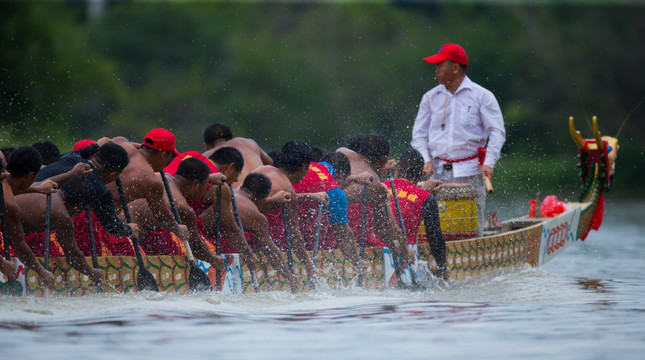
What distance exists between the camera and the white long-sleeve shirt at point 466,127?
910 centimetres

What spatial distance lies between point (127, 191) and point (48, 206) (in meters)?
0.62

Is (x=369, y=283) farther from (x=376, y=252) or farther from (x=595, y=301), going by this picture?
(x=595, y=301)

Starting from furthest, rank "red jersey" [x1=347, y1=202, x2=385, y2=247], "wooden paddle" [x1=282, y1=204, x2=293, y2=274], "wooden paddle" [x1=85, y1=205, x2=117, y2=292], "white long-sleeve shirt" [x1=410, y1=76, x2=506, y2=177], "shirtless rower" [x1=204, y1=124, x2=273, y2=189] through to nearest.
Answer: "white long-sleeve shirt" [x1=410, y1=76, x2=506, y2=177] < "shirtless rower" [x1=204, y1=124, x2=273, y2=189] < "red jersey" [x1=347, y1=202, x2=385, y2=247] < "wooden paddle" [x1=282, y1=204, x2=293, y2=274] < "wooden paddle" [x1=85, y1=205, x2=117, y2=292]

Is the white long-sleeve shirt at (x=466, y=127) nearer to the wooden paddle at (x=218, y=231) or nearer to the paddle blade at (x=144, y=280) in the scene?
the wooden paddle at (x=218, y=231)

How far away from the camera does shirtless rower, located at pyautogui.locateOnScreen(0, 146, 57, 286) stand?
6.12 m

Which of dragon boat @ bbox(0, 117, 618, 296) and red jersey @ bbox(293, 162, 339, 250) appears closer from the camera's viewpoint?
dragon boat @ bbox(0, 117, 618, 296)

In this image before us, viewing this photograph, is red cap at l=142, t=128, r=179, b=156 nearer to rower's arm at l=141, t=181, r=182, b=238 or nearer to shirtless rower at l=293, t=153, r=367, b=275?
rower's arm at l=141, t=181, r=182, b=238

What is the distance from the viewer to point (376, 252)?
7828 millimetres

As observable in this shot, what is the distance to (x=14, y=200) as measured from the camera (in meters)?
6.23

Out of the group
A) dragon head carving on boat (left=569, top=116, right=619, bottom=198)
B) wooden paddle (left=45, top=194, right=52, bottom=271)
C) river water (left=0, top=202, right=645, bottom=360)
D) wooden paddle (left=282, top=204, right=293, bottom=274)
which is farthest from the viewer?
dragon head carving on boat (left=569, top=116, right=619, bottom=198)

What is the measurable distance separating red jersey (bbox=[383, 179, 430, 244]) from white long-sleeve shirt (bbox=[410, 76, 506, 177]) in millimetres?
1039

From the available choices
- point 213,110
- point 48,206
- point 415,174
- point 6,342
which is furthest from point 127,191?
point 213,110

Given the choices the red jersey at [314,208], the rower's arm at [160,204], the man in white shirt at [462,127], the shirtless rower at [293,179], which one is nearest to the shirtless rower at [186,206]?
the rower's arm at [160,204]

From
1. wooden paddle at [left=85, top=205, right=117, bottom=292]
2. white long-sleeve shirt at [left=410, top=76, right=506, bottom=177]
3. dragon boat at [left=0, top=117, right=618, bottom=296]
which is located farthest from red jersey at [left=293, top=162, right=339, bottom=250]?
white long-sleeve shirt at [left=410, top=76, right=506, bottom=177]
